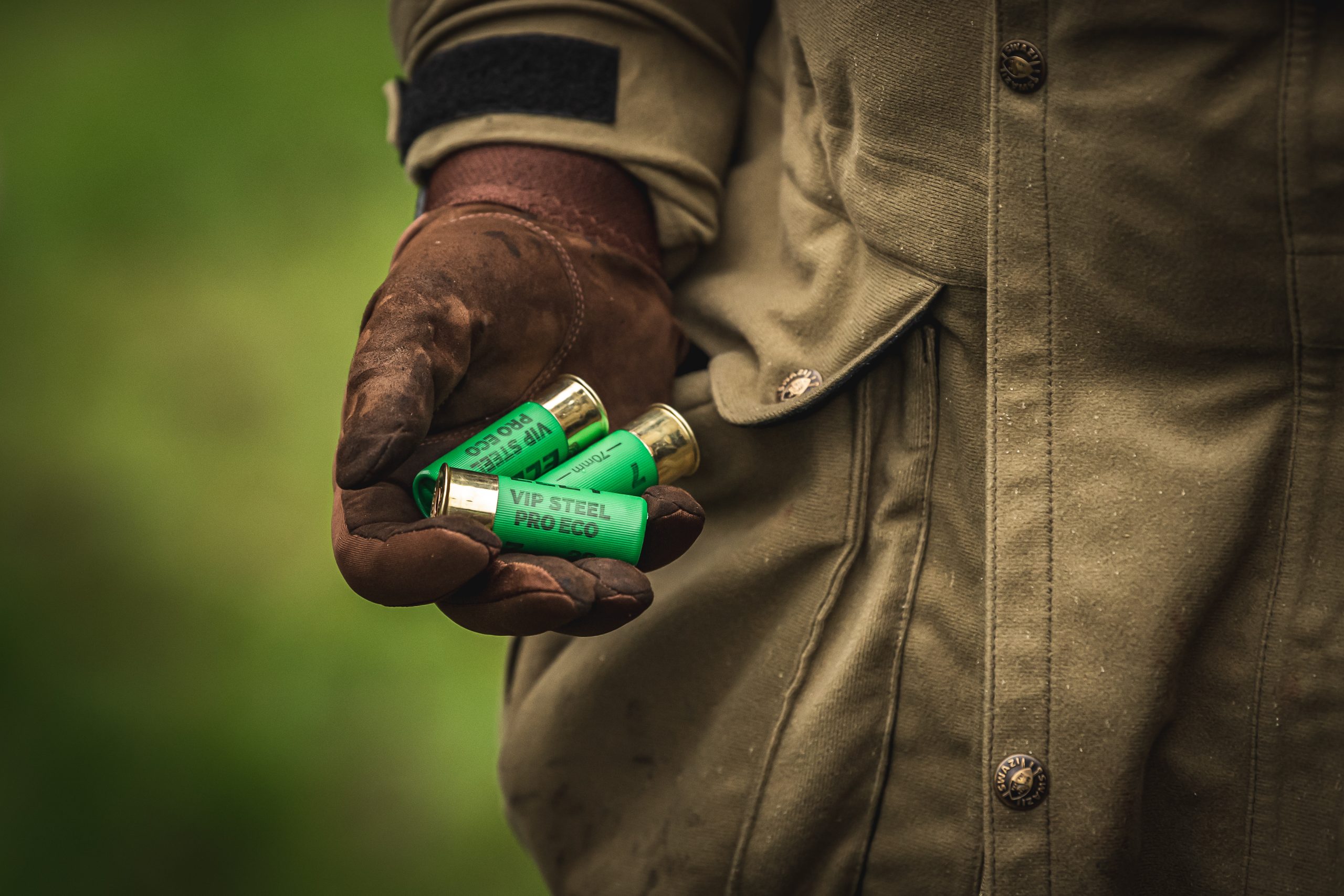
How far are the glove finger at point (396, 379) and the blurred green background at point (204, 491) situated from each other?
1834 mm

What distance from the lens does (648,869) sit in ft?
3.42

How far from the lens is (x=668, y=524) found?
0.88 m

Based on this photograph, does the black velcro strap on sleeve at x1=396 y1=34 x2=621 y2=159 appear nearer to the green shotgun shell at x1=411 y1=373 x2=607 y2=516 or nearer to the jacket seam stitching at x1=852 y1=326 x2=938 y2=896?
the green shotgun shell at x1=411 y1=373 x2=607 y2=516

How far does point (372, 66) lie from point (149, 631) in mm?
2289

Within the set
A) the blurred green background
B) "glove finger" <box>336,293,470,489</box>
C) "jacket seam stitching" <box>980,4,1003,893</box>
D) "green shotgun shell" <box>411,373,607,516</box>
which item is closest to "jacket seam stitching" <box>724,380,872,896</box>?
"jacket seam stitching" <box>980,4,1003,893</box>

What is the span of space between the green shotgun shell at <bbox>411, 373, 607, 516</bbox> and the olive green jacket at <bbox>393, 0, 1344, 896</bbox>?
0.13 metres

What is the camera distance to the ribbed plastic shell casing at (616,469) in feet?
3.19

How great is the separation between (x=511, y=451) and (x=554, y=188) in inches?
11.1

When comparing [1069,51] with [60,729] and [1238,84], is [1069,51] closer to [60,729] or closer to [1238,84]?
[1238,84]

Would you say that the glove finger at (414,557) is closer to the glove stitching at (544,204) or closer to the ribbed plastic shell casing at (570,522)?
the ribbed plastic shell casing at (570,522)

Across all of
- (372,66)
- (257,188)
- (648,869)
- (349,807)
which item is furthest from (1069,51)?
(372,66)

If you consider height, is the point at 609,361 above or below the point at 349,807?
above

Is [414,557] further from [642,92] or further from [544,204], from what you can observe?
[642,92]

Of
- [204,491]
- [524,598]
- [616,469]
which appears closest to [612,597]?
[524,598]
